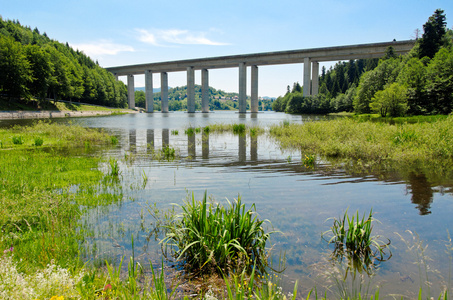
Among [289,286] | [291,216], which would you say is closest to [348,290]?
[289,286]

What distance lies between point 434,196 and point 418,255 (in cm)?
406

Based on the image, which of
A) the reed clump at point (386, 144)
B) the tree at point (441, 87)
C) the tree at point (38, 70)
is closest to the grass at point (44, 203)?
the reed clump at point (386, 144)

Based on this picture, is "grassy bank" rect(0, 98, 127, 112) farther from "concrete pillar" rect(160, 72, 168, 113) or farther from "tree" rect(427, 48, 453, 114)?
"tree" rect(427, 48, 453, 114)

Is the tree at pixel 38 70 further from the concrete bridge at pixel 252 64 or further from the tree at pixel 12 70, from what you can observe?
the concrete bridge at pixel 252 64

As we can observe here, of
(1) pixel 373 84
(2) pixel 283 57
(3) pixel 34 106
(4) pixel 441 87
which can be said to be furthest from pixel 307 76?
(3) pixel 34 106

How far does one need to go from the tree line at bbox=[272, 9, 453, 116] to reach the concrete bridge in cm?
969

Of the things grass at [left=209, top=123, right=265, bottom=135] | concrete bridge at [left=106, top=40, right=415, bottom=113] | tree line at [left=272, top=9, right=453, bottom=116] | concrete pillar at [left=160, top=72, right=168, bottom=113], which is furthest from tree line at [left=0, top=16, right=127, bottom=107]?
tree line at [left=272, top=9, right=453, bottom=116]

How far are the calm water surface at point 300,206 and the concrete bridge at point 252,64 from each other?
86971mm

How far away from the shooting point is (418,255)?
4648 mm

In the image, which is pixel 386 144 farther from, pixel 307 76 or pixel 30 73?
pixel 307 76

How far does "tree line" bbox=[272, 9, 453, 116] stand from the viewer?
1639 inches

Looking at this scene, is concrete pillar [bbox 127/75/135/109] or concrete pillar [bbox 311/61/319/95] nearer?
concrete pillar [bbox 311/61/319/95]

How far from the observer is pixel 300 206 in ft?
22.7

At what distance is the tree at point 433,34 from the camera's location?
5988 cm
